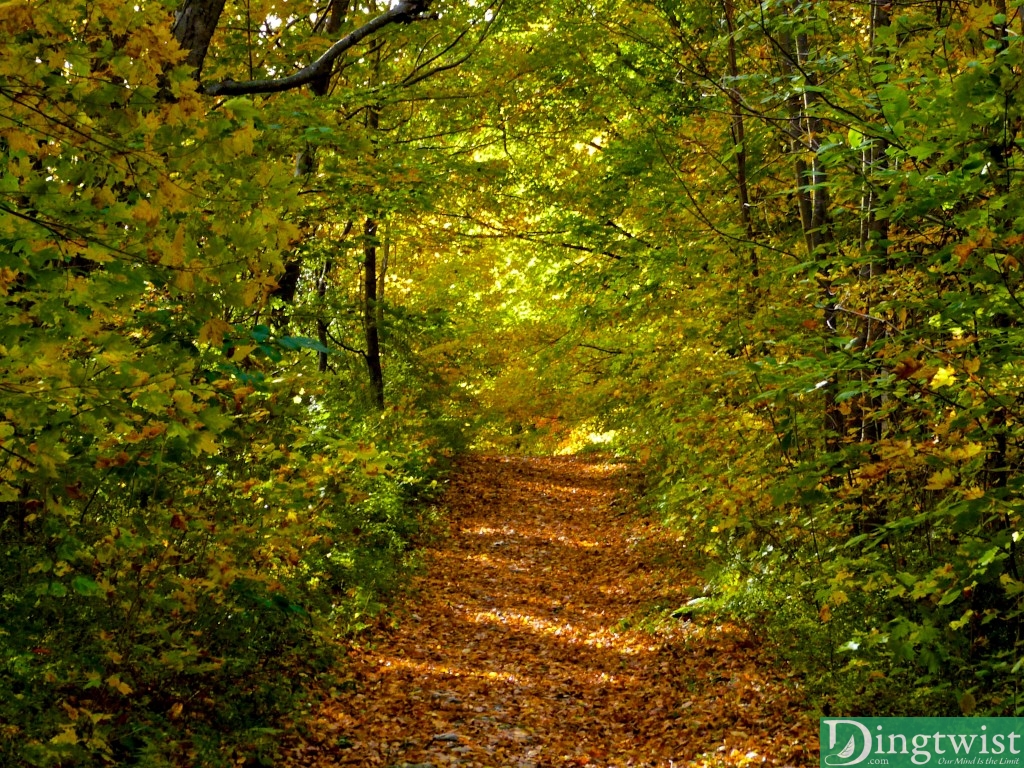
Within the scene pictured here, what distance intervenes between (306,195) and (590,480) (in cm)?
1238

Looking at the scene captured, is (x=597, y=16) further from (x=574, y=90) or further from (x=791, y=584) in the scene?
(x=791, y=584)

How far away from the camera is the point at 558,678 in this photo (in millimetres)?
7527

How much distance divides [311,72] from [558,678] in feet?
17.6

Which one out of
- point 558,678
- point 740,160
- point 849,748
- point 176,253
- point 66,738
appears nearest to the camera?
point 176,253

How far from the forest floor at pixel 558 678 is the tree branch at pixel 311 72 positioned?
4.17 m

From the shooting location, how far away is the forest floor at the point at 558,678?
5766 millimetres

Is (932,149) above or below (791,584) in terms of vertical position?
above

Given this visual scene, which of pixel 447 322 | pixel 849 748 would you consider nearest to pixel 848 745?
pixel 849 748

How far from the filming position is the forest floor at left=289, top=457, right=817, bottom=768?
577 cm

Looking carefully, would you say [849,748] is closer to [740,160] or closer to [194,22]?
[194,22]

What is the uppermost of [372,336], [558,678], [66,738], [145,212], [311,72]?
[311,72]

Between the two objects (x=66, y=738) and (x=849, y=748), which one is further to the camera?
(x=849, y=748)

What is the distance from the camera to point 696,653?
7453mm

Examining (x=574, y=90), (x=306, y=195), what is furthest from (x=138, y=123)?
(x=574, y=90)
